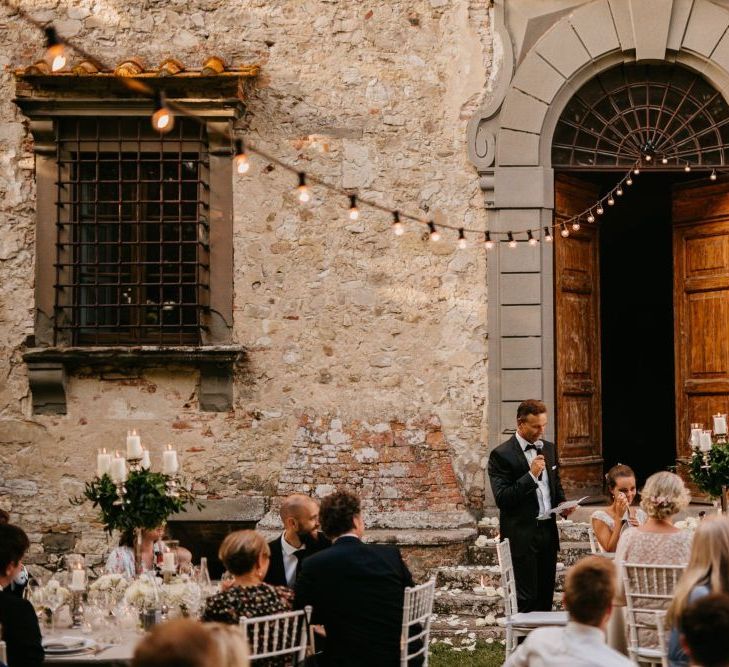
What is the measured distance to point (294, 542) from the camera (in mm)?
6438

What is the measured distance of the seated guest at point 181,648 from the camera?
2693mm

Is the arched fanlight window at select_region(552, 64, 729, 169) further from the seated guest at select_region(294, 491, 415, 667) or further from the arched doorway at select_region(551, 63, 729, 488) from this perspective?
the seated guest at select_region(294, 491, 415, 667)

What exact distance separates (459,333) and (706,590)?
19.5 ft

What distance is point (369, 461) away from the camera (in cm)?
1027

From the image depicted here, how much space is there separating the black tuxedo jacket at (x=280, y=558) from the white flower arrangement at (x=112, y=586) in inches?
30.6

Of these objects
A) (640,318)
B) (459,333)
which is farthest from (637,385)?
(459,333)

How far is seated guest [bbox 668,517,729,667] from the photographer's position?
4520 mm

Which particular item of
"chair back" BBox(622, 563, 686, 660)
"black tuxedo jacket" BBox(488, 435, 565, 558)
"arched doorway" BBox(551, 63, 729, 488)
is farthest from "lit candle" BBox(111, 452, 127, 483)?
"arched doorway" BBox(551, 63, 729, 488)

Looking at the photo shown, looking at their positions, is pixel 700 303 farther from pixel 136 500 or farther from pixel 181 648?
pixel 181 648

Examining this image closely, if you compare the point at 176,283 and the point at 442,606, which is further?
the point at 176,283

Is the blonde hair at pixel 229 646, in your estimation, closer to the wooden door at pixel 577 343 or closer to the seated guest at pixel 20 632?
the seated guest at pixel 20 632

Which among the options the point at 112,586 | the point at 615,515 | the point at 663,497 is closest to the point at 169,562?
the point at 112,586

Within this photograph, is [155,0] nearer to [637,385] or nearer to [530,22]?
[530,22]

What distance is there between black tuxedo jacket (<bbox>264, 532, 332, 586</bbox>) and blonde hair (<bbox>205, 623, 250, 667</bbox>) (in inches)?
130
